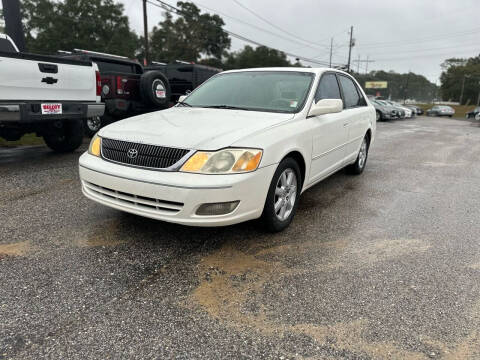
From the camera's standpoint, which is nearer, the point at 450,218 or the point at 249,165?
the point at 249,165

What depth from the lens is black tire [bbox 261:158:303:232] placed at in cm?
313

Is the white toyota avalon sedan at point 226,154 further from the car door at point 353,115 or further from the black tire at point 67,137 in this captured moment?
the black tire at point 67,137

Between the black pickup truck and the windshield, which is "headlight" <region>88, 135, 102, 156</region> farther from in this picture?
the black pickup truck

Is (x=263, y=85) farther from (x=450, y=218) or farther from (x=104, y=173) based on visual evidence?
(x=450, y=218)

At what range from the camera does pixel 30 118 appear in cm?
505

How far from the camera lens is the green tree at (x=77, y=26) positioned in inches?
1615

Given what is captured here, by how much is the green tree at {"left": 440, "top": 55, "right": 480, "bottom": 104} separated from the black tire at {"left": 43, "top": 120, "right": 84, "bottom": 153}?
101 m

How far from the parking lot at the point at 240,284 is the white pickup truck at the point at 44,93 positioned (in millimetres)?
1288

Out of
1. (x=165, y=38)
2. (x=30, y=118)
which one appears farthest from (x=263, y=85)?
(x=165, y=38)

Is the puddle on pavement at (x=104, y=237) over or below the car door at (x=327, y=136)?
below

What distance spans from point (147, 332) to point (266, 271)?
1029mm

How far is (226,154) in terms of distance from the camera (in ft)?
9.21

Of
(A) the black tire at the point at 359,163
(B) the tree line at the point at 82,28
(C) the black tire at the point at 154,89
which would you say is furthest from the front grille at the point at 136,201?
(B) the tree line at the point at 82,28

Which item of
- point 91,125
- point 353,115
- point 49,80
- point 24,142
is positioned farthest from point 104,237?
point 91,125
